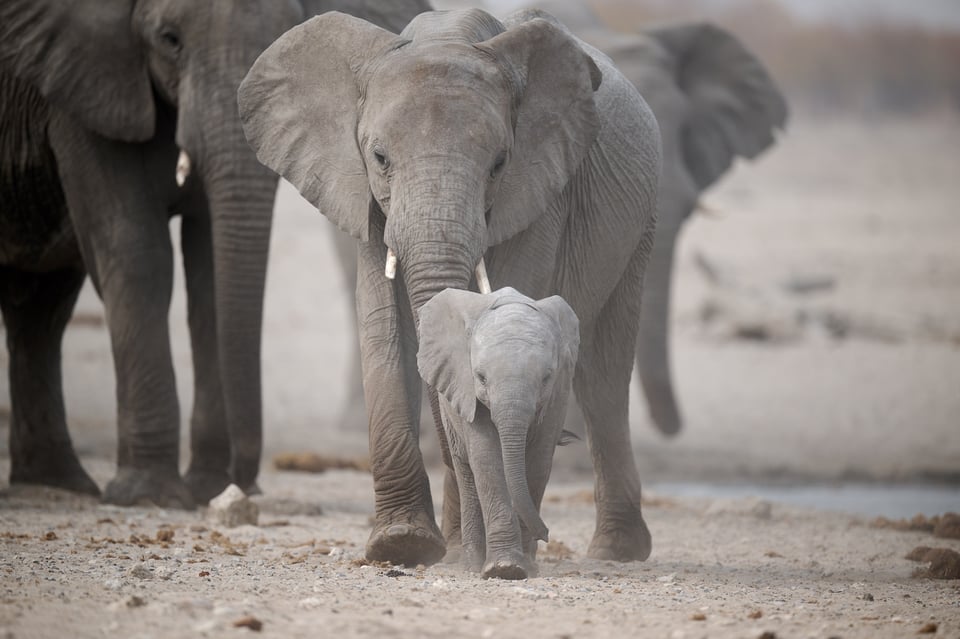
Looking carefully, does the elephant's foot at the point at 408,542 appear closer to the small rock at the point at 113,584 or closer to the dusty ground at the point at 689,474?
the dusty ground at the point at 689,474

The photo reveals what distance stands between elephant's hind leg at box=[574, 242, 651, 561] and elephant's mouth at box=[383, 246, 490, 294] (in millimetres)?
1109

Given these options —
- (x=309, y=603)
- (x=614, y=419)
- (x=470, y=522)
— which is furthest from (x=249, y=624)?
(x=614, y=419)

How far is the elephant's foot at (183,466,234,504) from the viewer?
324 inches

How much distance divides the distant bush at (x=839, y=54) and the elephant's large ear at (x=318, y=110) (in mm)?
33430

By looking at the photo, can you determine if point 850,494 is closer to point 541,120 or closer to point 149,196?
point 149,196

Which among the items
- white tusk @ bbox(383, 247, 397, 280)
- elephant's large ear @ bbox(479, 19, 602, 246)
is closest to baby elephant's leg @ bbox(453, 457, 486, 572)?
white tusk @ bbox(383, 247, 397, 280)

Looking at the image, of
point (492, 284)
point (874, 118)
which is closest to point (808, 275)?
point (492, 284)

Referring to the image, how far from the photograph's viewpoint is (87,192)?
7902 mm

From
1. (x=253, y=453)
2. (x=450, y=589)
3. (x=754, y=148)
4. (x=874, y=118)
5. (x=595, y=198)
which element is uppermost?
(x=874, y=118)

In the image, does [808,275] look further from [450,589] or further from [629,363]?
[450,589]

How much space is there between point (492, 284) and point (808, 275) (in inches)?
558

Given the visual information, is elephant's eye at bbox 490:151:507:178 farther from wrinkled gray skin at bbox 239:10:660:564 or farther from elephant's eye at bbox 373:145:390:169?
elephant's eye at bbox 373:145:390:169

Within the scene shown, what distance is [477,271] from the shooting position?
19.5 ft

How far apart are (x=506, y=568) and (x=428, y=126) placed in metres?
1.47
